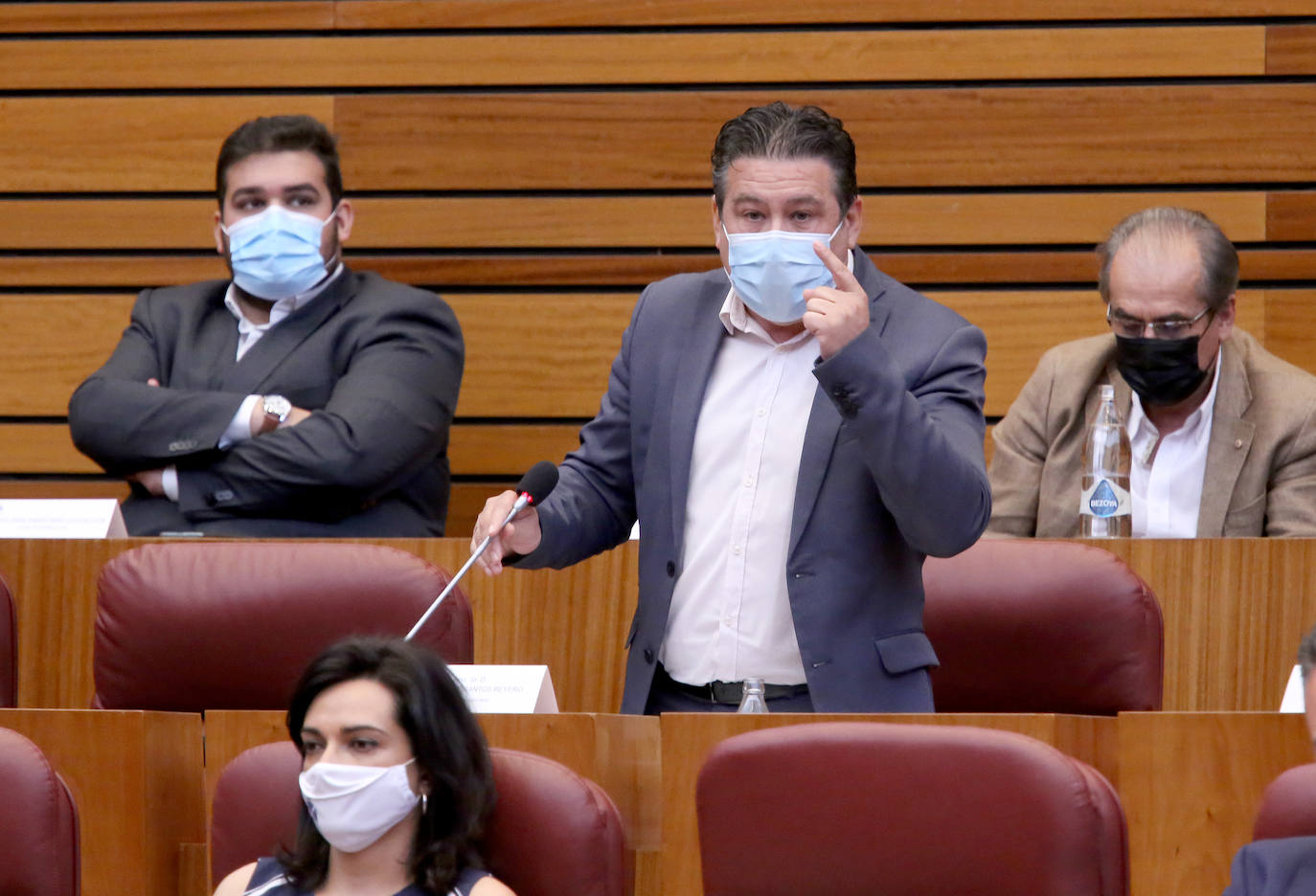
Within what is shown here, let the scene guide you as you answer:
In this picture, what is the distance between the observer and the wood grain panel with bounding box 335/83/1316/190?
3.98m

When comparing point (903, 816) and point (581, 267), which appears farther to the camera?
point (581, 267)

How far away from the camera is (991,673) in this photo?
247 cm

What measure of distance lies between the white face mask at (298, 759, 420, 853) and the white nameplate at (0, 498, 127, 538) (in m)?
1.29

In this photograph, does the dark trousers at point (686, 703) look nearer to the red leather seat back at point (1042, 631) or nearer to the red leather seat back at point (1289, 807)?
the red leather seat back at point (1042, 631)

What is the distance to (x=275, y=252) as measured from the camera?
3.38 m

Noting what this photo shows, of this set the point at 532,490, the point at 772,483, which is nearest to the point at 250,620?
the point at 532,490

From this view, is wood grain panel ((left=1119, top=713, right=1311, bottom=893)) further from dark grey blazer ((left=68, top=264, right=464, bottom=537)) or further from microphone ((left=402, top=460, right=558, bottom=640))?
dark grey blazer ((left=68, top=264, right=464, bottom=537))

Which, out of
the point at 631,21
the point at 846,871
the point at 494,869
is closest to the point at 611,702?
the point at 494,869

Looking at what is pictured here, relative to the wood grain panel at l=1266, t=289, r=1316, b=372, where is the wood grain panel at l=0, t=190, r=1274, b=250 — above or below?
above

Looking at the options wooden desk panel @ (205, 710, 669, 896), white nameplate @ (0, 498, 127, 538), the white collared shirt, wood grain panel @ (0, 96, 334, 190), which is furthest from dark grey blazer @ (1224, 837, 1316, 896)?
wood grain panel @ (0, 96, 334, 190)

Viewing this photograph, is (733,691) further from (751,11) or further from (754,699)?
(751,11)

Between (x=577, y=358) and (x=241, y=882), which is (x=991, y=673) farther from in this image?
(x=577, y=358)

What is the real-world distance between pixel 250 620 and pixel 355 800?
1.80ft

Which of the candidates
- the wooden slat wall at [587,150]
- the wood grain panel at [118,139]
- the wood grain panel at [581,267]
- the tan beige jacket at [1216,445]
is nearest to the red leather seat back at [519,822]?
the tan beige jacket at [1216,445]
